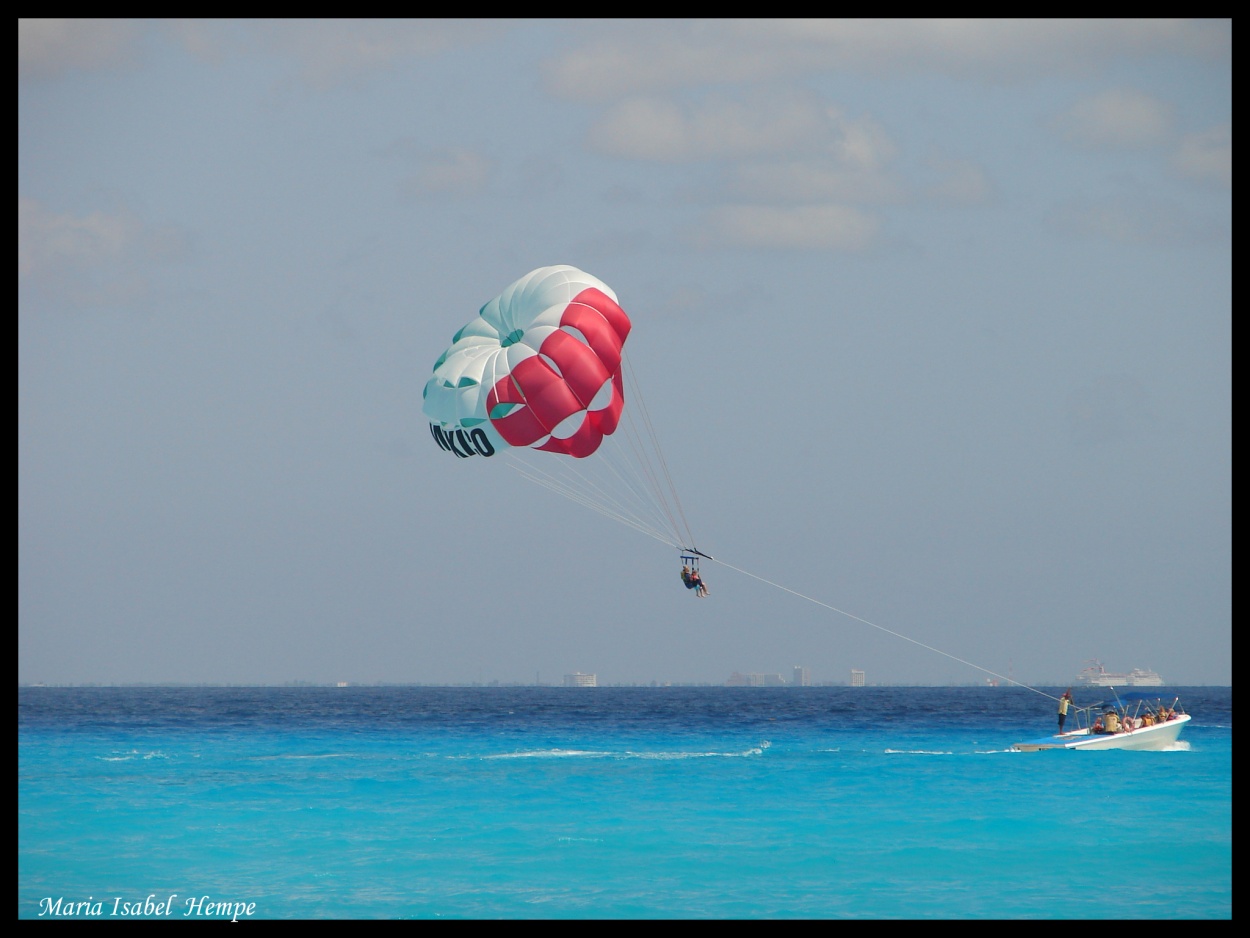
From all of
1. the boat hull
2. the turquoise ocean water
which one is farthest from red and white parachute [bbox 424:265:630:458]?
the boat hull

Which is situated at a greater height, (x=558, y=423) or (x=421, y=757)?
(x=558, y=423)

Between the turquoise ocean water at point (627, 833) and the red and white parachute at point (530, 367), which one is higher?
the red and white parachute at point (530, 367)

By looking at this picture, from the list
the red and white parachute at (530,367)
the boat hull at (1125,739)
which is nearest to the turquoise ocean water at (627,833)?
the boat hull at (1125,739)

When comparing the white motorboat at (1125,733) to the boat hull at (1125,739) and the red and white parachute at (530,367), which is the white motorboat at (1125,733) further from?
the red and white parachute at (530,367)

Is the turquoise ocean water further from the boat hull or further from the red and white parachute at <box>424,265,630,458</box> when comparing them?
the red and white parachute at <box>424,265,630,458</box>

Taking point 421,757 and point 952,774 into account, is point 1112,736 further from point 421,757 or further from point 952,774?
point 421,757

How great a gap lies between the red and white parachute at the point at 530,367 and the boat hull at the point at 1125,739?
17.0 meters

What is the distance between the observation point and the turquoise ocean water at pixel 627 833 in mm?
15484

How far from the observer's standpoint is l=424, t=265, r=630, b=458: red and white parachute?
18.1 meters

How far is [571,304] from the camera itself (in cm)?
1855

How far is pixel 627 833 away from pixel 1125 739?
1599cm

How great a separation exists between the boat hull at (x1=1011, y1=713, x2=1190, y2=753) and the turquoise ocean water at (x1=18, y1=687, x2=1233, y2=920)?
0.38 m
